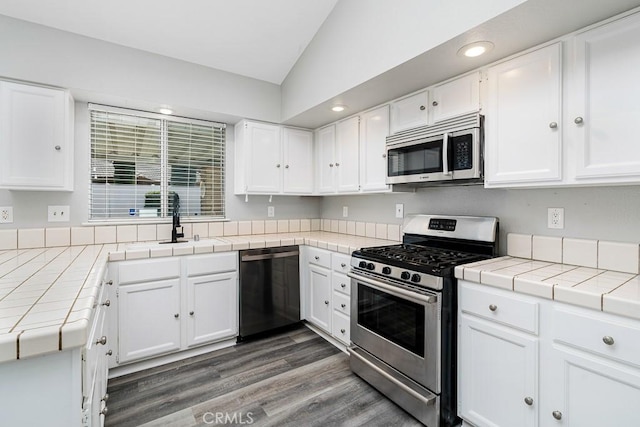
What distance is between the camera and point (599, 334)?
122 centimetres

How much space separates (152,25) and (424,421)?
3.29 metres

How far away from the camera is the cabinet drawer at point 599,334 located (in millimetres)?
1151

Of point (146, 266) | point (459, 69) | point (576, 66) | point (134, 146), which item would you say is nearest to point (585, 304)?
point (576, 66)

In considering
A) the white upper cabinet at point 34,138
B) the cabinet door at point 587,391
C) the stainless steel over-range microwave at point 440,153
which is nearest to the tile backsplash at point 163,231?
the white upper cabinet at point 34,138

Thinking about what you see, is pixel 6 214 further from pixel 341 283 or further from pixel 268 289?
pixel 341 283

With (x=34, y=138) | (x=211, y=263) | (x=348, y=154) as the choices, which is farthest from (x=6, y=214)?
(x=348, y=154)

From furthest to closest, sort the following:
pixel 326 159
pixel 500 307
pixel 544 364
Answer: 1. pixel 326 159
2. pixel 500 307
3. pixel 544 364

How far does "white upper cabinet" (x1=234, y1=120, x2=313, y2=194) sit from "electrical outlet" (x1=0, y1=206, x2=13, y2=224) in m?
1.76

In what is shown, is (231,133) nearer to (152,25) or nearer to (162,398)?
(152,25)

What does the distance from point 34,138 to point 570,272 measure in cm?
345

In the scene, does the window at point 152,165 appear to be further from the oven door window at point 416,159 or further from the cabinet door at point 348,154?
the oven door window at point 416,159

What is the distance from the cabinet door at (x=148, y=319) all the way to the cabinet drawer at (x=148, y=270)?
0.04 m

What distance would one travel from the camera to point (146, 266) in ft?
7.63

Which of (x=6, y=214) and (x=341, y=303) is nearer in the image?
(x=6, y=214)
